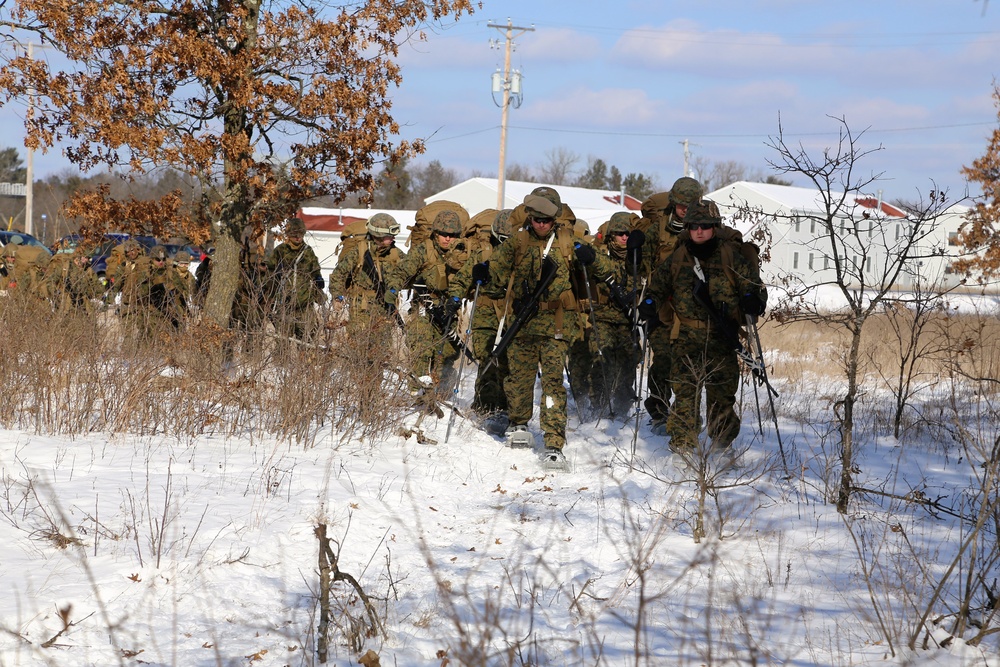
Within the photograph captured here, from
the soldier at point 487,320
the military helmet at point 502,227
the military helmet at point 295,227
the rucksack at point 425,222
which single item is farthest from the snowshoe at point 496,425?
the military helmet at point 295,227

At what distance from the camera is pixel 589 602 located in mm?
4348

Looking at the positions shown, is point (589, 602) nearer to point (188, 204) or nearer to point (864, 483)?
point (864, 483)

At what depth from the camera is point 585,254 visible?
729 cm

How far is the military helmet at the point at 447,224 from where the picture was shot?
895 centimetres

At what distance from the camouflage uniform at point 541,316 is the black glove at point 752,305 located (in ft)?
4.36

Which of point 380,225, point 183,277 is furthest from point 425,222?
point 183,277

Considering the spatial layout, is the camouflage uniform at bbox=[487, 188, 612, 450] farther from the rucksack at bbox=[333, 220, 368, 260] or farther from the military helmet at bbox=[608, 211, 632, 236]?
the rucksack at bbox=[333, 220, 368, 260]

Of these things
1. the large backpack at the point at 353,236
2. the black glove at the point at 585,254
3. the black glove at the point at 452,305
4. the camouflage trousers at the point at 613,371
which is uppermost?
the large backpack at the point at 353,236

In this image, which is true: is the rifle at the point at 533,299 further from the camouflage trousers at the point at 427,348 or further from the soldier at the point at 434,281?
the soldier at the point at 434,281

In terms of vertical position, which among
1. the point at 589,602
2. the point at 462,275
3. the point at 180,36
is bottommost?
the point at 589,602

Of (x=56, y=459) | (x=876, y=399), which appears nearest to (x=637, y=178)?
(x=876, y=399)

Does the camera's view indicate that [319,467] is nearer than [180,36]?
Yes

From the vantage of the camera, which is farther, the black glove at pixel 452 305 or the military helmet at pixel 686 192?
the black glove at pixel 452 305

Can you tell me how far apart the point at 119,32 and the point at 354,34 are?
2288mm
